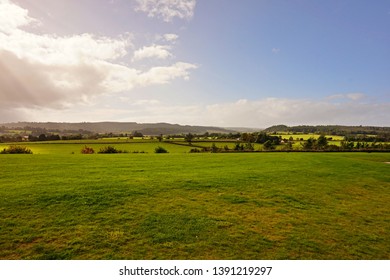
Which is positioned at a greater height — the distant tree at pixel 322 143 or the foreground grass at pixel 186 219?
the distant tree at pixel 322 143

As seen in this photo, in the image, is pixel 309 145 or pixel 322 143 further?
pixel 322 143

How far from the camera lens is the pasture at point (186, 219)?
22.3ft

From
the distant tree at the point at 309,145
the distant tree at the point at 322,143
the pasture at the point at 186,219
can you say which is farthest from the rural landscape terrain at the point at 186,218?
the distant tree at the point at 322,143

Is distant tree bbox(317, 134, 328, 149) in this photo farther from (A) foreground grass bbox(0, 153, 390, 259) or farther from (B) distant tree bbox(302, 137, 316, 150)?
(A) foreground grass bbox(0, 153, 390, 259)

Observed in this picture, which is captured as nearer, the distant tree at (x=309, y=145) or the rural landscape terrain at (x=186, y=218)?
the rural landscape terrain at (x=186, y=218)

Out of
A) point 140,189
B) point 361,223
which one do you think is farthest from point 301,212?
point 140,189

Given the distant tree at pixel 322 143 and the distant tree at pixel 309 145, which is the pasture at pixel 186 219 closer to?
the distant tree at pixel 309 145

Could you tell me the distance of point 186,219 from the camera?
9.00 meters

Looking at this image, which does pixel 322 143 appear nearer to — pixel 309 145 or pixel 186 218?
pixel 309 145

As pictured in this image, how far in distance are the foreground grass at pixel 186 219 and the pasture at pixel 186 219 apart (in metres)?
0.03

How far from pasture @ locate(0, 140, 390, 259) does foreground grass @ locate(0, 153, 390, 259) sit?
0.03 metres

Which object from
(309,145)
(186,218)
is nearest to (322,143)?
(309,145)

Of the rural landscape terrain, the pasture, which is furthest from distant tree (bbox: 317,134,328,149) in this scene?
the pasture
